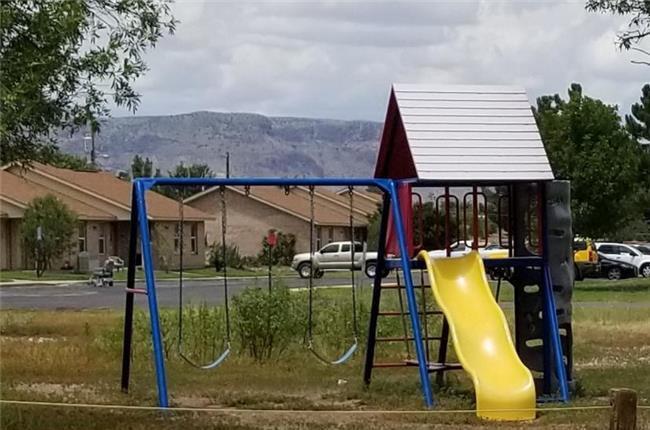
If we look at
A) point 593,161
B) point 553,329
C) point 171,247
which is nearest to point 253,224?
point 171,247

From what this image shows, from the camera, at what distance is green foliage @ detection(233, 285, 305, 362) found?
18422 millimetres

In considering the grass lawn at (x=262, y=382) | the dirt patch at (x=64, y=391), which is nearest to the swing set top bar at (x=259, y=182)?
the grass lawn at (x=262, y=382)

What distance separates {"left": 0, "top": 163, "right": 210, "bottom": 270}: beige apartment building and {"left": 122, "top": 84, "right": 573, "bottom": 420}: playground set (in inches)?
1564

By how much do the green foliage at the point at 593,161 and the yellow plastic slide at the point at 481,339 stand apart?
1110 inches

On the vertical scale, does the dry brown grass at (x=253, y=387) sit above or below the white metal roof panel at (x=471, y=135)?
below

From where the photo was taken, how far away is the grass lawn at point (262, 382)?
12.3 meters

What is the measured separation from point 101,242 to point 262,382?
4470 centimetres

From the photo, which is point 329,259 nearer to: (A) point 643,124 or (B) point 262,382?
(A) point 643,124

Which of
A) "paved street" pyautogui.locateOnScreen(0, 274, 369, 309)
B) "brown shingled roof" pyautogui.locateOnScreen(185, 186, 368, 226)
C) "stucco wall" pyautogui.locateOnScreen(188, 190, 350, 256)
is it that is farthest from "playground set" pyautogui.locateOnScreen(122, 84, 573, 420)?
"stucco wall" pyautogui.locateOnScreen(188, 190, 350, 256)

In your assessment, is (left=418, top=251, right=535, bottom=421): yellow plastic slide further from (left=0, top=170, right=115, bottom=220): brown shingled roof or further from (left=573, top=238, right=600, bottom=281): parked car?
(left=0, top=170, right=115, bottom=220): brown shingled roof

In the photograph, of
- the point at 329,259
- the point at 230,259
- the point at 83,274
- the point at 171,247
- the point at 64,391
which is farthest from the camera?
the point at 171,247

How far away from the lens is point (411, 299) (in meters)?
13.4

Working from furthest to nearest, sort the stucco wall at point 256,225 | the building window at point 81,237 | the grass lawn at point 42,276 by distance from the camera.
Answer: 1. the stucco wall at point 256,225
2. the building window at point 81,237
3. the grass lawn at point 42,276

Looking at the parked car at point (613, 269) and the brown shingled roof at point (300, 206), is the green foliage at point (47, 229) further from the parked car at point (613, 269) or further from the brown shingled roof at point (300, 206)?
the parked car at point (613, 269)
